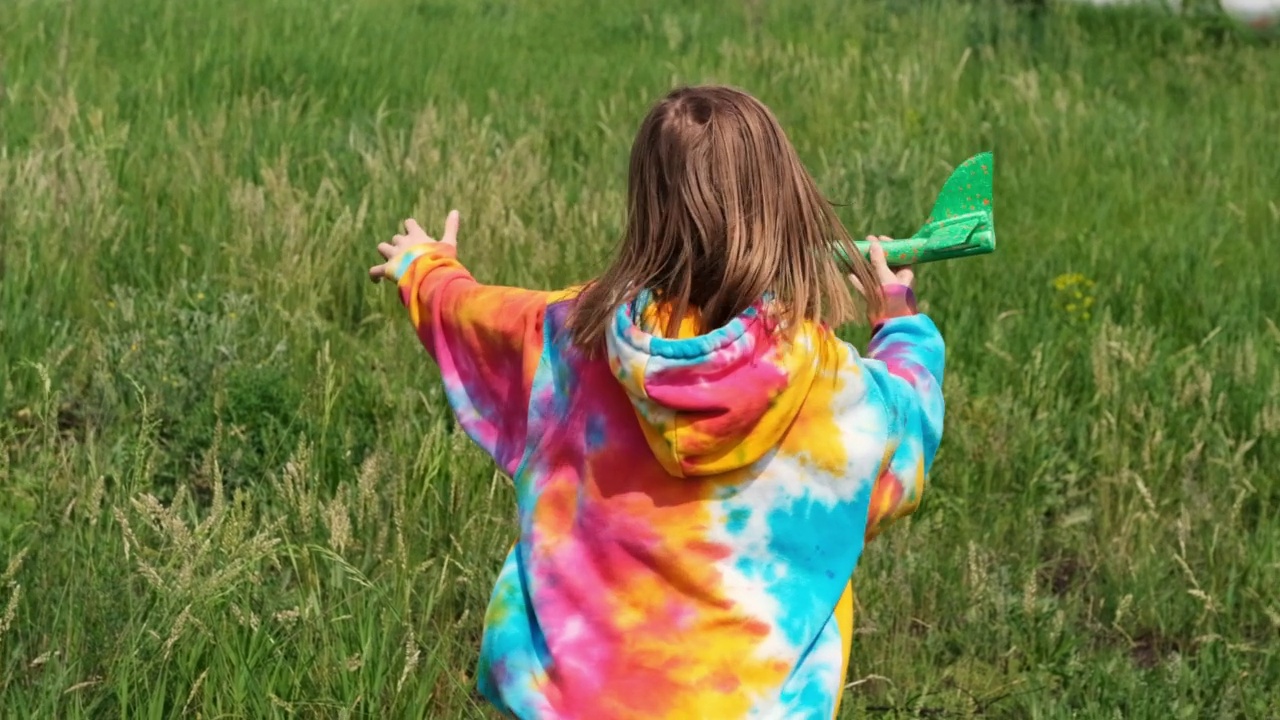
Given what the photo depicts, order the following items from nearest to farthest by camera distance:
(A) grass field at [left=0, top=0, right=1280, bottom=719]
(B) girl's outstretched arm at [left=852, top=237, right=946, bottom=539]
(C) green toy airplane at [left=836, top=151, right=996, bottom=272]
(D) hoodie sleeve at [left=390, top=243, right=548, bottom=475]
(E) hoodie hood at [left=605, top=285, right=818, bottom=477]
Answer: (E) hoodie hood at [left=605, top=285, right=818, bottom=477] → (B) girl's outstretched arm at [left=852, top=237, right=946, bottom=539] → (D) hoodie sleeve at [left=390, top=243, right=548, bottom=475] → (C) green toy airplane at [left=836, top=151, right=996, bottom=272] → (A) grass field at [left=0, top=0, right=1280, bottom=719]

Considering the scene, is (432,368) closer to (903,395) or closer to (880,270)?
(880,270)

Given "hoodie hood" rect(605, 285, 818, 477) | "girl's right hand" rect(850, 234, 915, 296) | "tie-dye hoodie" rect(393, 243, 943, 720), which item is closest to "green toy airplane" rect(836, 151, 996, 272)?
"girl's right hand" rect(850, 234, 915, 296)

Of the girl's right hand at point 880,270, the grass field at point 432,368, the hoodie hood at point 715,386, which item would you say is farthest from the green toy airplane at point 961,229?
the grass field at point 432,368

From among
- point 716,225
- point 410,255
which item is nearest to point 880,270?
point 716,225

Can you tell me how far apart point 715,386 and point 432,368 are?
7.91 feet

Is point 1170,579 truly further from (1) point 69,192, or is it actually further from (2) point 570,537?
(1) point 69,192

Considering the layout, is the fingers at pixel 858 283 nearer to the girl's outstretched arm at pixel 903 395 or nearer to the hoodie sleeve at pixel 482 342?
the girl's outstretched arm at pixel 903 395

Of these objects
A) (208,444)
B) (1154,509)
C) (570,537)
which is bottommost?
(208,444)

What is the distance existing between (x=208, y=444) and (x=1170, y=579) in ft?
7.98

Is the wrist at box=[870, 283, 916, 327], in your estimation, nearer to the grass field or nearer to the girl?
the girl

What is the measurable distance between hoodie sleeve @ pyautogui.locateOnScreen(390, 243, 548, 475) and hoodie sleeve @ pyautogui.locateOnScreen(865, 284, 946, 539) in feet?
1.60

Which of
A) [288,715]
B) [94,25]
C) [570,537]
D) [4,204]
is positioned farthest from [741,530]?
[94,25]

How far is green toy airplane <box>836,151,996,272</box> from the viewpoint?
7.33 feet

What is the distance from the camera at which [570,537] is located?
199 cm
